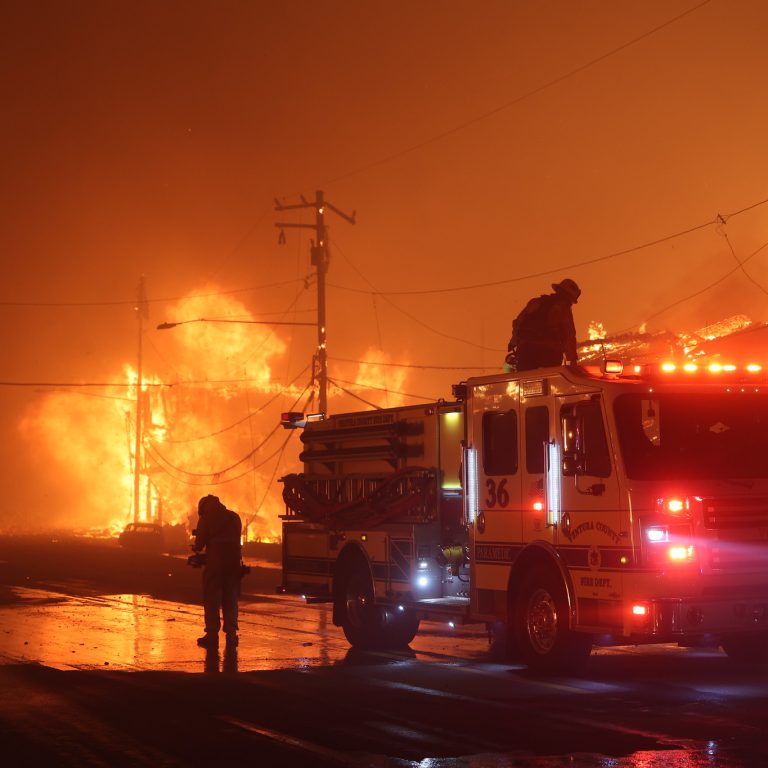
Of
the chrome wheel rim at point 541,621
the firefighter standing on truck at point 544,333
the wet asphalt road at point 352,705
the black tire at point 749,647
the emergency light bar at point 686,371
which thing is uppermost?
the firefighter standing on truck at point 544,333

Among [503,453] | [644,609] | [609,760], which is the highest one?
[503,453]

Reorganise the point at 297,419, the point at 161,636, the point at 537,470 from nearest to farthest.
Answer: the point at 537,470 → the point at 161,636 → the point at 297,419

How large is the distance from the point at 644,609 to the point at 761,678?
1614 millimetres

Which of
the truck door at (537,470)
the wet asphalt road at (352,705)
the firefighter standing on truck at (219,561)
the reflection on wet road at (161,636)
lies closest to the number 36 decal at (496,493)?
the truck door at (537,470)

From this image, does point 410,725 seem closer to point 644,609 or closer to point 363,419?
point 644,609

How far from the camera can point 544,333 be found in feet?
44.1

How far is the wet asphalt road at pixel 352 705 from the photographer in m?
7.95

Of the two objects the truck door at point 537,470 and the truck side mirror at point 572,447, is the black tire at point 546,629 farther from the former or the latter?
the truck side mirror at point 572,447

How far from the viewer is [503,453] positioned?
1288 cm

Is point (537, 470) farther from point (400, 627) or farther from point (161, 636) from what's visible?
point (161, 636)

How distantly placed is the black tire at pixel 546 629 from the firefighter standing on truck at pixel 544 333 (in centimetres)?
231

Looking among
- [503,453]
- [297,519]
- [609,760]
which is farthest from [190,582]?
[609,760]

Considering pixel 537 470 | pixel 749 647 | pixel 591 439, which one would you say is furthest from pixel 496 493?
pixel 749 647

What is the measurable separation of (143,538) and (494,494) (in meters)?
52.4
